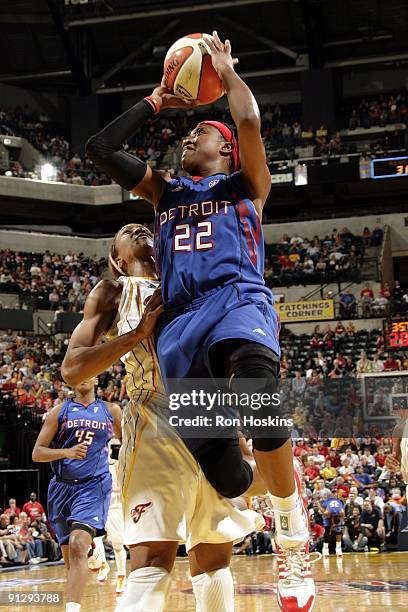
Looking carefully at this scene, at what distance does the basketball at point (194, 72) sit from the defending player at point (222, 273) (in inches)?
2.4

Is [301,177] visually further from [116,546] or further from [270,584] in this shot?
[116,546]

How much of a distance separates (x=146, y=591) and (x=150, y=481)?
47 cm

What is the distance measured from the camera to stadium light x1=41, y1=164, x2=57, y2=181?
33.7 meters

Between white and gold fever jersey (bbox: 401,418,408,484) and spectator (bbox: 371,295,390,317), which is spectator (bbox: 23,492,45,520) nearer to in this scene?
white and gold fever jersey (bbox: 401,418,408,484)

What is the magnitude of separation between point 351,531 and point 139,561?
523 inches

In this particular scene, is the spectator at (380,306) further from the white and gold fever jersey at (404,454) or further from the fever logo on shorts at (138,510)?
the fever logo on shorts at (138,510)

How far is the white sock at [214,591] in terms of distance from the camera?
3.86m

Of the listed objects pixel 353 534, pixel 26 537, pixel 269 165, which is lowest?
pixel 353 534

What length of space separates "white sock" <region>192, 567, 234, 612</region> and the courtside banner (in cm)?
2359

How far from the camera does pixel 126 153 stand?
3939 mm

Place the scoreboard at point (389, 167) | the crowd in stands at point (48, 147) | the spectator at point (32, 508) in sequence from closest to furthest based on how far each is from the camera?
the spectator at point (32, 508), the scoreboard at point (389, 167), the crowd in stands at point (48, 147)

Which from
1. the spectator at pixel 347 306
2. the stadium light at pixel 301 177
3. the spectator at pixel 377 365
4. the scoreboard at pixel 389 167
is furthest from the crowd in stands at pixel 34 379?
the scoreboard at pixel 389 167

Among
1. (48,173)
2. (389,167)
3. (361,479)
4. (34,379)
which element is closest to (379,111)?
(389,167)

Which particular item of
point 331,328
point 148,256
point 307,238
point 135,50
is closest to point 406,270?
point 307,238
